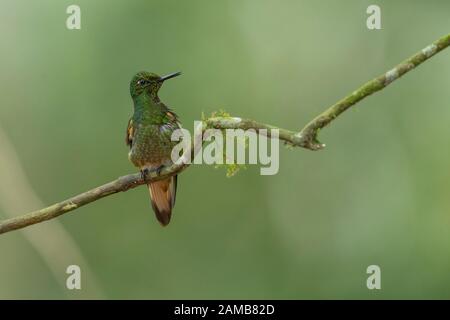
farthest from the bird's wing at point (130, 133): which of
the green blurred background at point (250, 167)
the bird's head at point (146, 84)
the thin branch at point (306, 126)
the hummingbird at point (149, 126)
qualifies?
the green blurred background at point (250, 167)

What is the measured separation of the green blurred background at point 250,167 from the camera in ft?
29.2

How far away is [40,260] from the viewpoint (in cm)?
883

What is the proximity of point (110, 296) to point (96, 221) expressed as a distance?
102 centimetres

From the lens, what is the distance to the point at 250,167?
9625mm

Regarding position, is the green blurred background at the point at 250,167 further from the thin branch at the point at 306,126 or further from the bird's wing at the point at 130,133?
the thin branch at the point at 306,126

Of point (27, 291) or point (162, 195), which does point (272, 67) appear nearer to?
point (27, 291)

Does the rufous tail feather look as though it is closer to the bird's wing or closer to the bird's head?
the bird's wing

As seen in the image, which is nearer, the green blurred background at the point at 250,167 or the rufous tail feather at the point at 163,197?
the rufous tail feather at the point at 163,197

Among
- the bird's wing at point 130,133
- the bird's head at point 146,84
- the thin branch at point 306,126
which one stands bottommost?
the thin branch at point 306,126

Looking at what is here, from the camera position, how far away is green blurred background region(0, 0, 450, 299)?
8906 millimetres

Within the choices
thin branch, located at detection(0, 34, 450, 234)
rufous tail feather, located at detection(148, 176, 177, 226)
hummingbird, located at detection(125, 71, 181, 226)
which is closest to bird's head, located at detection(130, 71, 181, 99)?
hummingbird, located at detection(125, 71, 181, 226)

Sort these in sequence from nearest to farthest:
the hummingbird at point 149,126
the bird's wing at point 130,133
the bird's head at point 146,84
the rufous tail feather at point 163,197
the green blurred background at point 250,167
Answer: the hummingbird at point 149,126 < the bird's head at point 146,84 < the bird's wing at point 130,133 < the rufous tail feather at point 163,197 < the green blurred background at point 250,167

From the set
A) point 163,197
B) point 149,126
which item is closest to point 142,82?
point 149,126

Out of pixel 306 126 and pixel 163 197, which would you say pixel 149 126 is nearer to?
pixel 163 197
